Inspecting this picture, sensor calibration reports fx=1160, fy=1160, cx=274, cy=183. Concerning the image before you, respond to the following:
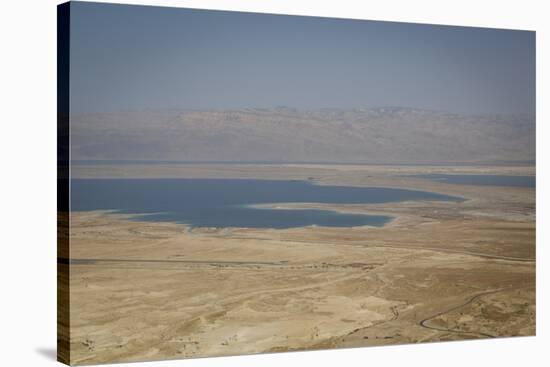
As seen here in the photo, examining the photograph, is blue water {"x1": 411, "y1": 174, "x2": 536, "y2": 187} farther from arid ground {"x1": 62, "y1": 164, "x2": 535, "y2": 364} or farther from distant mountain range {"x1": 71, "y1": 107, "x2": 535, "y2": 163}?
distant mountain range {"x1": 71, "y1": 107, "x2": 535, "y2": 163}

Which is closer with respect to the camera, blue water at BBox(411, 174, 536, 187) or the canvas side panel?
the canvas side panel

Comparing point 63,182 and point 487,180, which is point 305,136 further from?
point 63,182

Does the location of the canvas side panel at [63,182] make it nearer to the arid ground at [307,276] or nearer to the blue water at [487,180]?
the arid ground at [307,276]

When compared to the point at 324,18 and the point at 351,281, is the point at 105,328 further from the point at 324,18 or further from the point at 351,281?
the point at 324,18

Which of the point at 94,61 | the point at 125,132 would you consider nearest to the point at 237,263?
the point at 125,132

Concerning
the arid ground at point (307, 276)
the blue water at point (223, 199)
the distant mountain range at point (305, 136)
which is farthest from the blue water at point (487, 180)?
the blue water at point (223, 199)

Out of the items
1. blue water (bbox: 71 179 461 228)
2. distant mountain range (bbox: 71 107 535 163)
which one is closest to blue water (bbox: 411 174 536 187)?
distant mountain range (bbox: 71 107 535 163)
